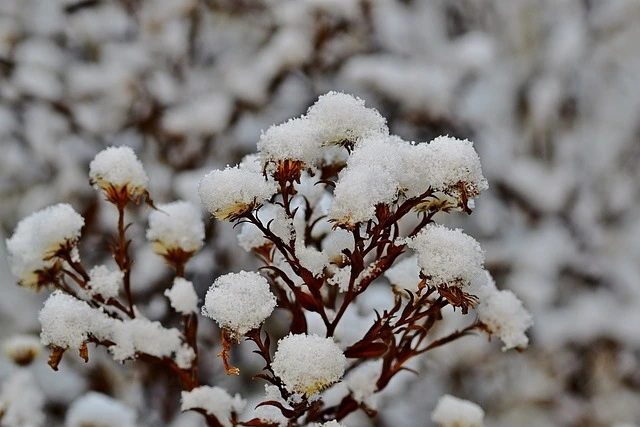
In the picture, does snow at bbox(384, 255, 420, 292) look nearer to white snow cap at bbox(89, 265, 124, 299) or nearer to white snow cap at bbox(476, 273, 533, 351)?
white snow cap at bbox(476, 273, 533, 351)

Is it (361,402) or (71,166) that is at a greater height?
(71,166)

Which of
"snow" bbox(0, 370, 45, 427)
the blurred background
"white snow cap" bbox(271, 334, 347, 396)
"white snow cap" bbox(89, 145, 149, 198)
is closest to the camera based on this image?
"white snow cap" bbox(271, 334, 347, 396)

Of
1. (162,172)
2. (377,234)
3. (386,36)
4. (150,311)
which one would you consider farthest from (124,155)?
(386,36)

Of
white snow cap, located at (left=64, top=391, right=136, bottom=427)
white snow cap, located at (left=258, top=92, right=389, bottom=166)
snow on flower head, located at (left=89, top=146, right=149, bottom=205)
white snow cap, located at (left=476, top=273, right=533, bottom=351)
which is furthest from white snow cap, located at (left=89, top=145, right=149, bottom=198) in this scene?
white snow cap, located at (left=64, top=391, right=136, bottom=427)

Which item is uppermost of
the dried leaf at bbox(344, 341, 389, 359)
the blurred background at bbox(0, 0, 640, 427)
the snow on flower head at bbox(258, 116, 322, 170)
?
the blurred background at bbox(0, 0, 640, 427)

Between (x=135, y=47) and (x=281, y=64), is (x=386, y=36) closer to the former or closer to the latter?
(x=281, y=64)

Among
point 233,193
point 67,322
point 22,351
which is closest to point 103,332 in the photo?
point 67,322

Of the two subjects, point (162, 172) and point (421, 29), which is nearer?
point (162, 172)

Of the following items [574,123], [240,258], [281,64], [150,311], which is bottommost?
[150,311]
